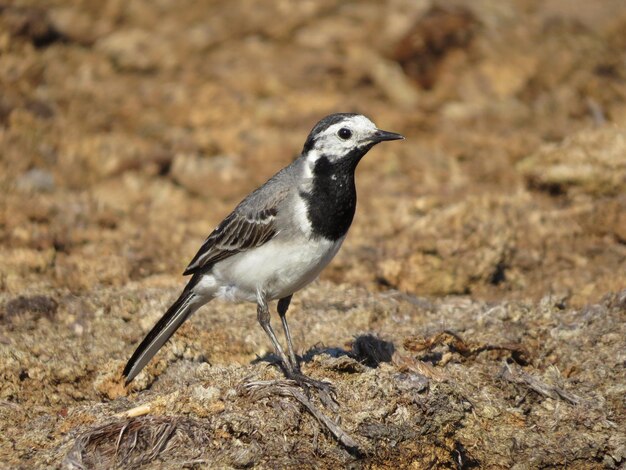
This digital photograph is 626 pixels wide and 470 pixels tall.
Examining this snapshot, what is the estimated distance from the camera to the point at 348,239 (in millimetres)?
10273

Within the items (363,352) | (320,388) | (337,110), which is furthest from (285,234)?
(337,110)

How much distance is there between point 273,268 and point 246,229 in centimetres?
50

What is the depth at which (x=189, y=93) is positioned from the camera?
14227mm

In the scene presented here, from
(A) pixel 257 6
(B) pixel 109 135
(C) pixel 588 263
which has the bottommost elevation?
(C) pixel 588 263

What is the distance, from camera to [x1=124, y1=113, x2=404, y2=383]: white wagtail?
6461 mm

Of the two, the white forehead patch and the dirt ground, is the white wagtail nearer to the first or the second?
the white forehead patch

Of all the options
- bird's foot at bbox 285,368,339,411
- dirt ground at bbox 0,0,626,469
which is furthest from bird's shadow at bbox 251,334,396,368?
bird's foot at bbox 285,368,339,411

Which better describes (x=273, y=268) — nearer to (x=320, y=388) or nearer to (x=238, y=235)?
(x=238, y=235)

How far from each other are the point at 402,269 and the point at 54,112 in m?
6.44

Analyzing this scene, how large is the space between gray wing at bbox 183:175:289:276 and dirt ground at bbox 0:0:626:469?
76cm

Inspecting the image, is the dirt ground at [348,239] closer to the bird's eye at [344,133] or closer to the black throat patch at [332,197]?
the black throat patch at [332,197]

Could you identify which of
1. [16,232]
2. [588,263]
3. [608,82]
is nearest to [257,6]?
[608,82]

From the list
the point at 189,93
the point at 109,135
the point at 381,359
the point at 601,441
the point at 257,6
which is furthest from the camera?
the point at 257,6

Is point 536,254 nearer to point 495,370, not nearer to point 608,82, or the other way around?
point 495,370
